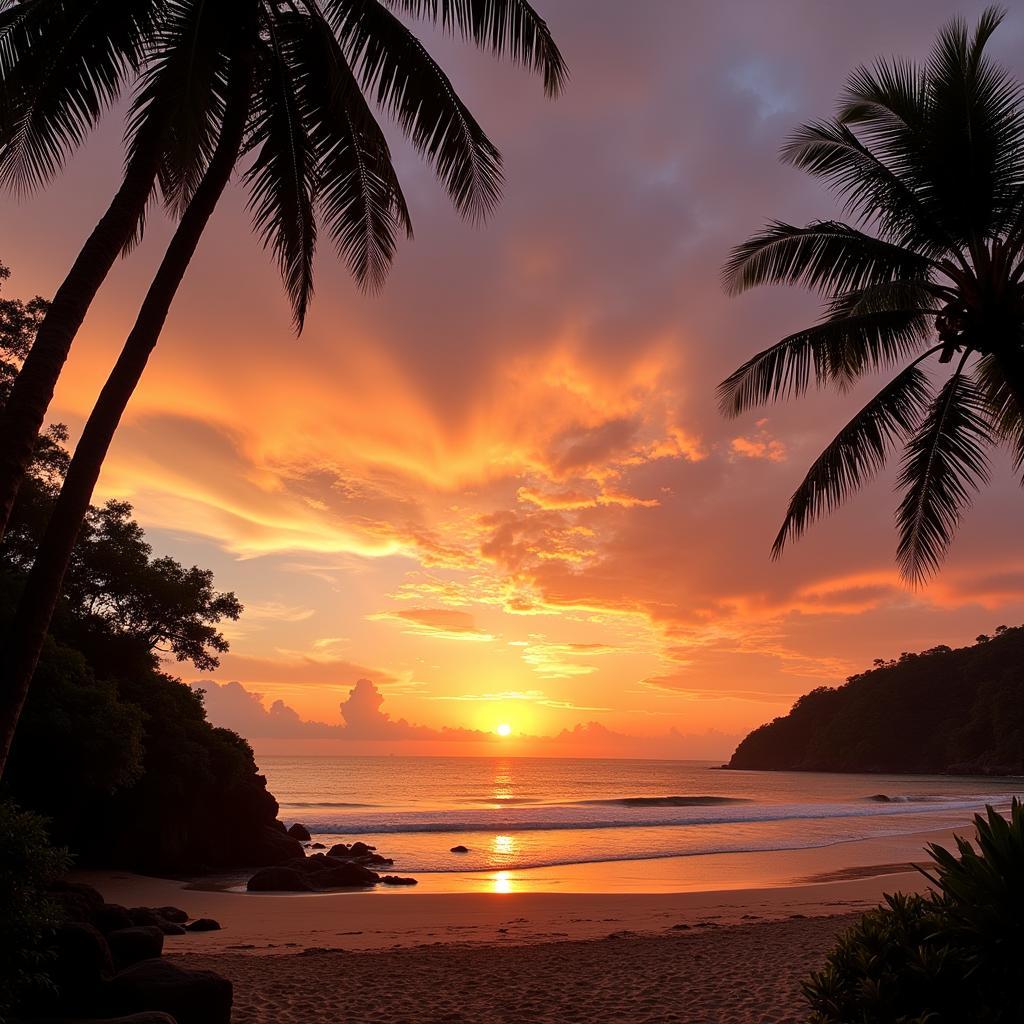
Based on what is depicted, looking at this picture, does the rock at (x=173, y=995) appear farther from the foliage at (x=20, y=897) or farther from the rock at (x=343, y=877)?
the rock at (x=343, y=877)

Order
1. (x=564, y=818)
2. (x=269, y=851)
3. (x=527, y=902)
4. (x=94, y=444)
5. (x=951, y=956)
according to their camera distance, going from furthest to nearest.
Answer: (x=564, y=818) → (x=269, y=851) → (x=527, y=902) → (x=94, y=444) → (x=951, y=956)

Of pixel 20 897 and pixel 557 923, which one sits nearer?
pixel 20 897

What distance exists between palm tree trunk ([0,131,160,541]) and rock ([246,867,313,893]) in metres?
16.2

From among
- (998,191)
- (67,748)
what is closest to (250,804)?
(67,748)

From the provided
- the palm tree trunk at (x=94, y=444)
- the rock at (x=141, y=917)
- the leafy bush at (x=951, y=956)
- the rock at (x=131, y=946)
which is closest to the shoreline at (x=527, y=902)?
the rock at (x=141, y=917)

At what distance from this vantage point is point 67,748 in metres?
15.7

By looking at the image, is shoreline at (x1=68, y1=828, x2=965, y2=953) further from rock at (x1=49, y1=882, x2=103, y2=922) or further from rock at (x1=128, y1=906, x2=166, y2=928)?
rock at (x1=49, y1=882, x2=103, y2=922)

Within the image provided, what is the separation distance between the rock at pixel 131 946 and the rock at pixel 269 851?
16.4 metres

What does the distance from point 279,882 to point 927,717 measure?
374ft

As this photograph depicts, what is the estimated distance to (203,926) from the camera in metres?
12.9

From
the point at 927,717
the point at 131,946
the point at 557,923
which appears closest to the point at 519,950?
the point at 557,923

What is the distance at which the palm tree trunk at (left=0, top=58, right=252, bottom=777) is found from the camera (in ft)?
17.8

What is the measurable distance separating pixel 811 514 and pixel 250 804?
21.1 metres

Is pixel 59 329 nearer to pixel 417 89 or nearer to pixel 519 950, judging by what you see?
pixel 417 89
